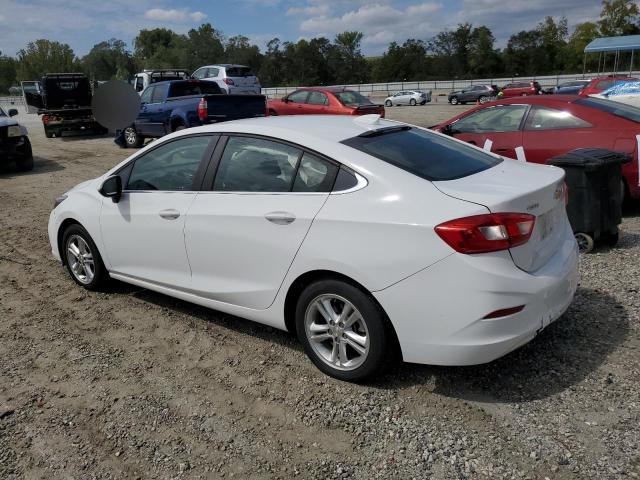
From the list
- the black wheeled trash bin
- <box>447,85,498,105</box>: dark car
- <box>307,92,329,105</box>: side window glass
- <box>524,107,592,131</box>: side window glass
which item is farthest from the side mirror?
<box>447,85,498,105</box>: dark car

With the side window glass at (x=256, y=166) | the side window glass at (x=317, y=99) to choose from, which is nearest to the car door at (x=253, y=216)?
the side window glass at (x=256, y=166)

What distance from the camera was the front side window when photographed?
6980 millimetres

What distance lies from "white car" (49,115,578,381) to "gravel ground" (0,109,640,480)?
1.05ft

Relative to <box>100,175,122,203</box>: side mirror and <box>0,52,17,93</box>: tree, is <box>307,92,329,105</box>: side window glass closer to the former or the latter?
<box>100,175,122,203</box>: side mirror

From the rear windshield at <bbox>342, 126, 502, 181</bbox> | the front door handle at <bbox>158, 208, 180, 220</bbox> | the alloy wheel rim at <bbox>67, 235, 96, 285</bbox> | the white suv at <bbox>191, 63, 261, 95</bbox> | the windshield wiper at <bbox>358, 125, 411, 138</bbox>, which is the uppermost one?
the white suv at <bbox>191, 63, 261, 95</bbox>

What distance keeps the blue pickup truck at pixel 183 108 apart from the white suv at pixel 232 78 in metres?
6.58

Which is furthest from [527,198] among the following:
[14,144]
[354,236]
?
[14,144]

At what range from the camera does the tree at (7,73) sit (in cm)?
9394

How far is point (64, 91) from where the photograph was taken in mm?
19344

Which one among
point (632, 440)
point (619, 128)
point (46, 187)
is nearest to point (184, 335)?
point (632, 440)

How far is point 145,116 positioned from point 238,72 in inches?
348

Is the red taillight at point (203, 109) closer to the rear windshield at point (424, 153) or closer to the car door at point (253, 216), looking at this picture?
the car door at point (253, 216)

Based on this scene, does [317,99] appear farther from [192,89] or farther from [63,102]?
[63,102]

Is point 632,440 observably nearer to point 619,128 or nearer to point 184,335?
point 184,335
